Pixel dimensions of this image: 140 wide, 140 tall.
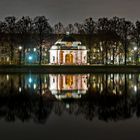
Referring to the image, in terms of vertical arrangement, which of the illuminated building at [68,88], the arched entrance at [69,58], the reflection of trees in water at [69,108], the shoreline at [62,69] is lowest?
the illuminated building at [68,88]

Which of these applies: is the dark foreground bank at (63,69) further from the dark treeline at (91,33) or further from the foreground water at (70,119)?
the foreground water at (70,119)

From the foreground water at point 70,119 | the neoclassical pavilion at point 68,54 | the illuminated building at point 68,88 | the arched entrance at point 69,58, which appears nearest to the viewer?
the foreground water at point 70,119

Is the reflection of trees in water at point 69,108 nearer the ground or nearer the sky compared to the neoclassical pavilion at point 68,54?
nearer the ground

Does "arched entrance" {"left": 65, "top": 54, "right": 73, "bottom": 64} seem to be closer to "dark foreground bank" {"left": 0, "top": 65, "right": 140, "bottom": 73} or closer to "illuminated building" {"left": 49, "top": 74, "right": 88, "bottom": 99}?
"dark foreground bank" {"left": 0, "top": 65, "right": 140, "bottom": 73}

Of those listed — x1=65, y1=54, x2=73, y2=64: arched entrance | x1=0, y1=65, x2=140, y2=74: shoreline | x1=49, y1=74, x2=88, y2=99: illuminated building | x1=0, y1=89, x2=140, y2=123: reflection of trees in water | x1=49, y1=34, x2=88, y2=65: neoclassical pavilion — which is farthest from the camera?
x1=65, y1=54, x2=73, y2=64: arched entrance

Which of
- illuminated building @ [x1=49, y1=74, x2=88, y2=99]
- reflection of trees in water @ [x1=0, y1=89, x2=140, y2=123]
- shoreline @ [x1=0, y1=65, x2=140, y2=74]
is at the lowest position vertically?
illuminated building @ [x1=49, y1=74, x2=88, y2=99]

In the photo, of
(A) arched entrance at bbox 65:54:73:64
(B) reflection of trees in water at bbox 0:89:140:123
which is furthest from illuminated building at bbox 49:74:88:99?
(A) arched entrance at bbox 65:54:73:64

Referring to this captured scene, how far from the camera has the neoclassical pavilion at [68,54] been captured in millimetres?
89375

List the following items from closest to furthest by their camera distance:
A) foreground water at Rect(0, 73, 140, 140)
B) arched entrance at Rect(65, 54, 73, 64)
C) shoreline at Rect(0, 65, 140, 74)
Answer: foreground water at Rect(0, 73, 140, 140)
shoreline at Rect(0, 65, 140, 74)
arched entrance at Rect(65, 54, 73, 64)

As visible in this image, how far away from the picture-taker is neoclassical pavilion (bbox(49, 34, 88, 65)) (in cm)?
8938

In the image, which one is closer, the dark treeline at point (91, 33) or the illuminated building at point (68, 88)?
the illuminated building at point (68, 88)

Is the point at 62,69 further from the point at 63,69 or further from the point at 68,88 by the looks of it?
the point at 68,88

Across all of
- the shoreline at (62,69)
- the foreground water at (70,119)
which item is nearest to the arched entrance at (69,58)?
the shoreline at (62,69)

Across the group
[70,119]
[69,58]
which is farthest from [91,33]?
[70,119]
